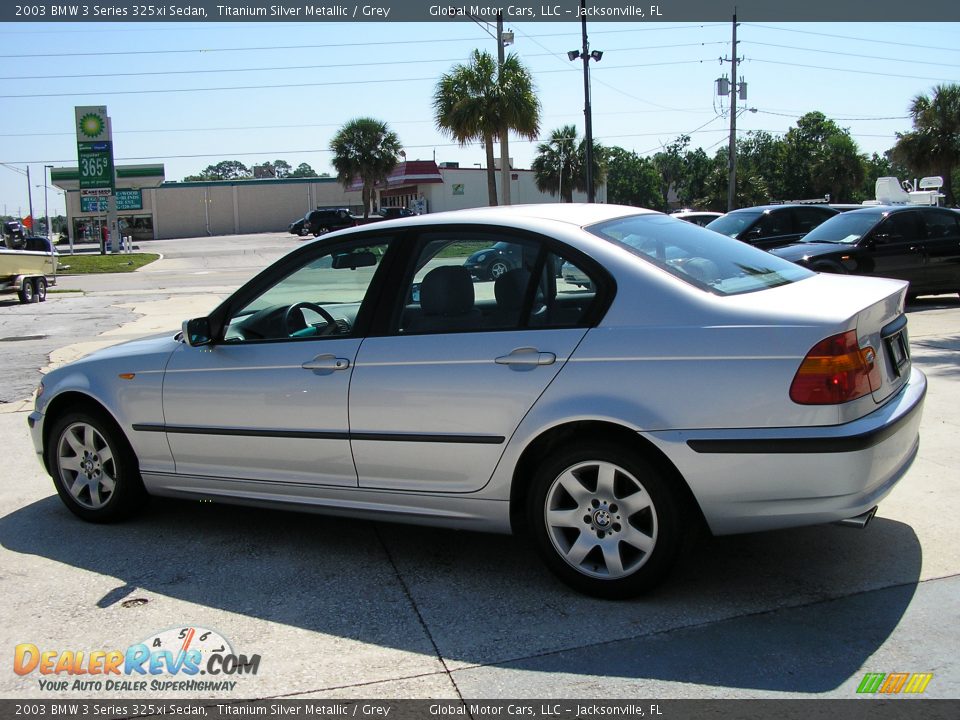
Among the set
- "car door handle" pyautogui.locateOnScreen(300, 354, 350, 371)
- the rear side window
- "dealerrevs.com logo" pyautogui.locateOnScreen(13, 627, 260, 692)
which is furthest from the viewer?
the rear side window

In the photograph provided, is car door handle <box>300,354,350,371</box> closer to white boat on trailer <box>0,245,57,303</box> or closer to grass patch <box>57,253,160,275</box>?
white boat on trailer <box>0,245,57,303</box>

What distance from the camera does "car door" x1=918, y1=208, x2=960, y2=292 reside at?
13.1 meters

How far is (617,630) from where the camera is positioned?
11.3ft

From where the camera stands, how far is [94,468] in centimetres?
496

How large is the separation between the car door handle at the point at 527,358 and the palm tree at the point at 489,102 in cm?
2944

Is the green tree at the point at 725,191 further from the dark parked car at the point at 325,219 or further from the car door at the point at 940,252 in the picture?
the car door at the point at 940,252

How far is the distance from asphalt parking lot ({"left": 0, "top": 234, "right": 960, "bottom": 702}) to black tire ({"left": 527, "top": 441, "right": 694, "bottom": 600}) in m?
0.14

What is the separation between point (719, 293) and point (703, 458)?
72 centimetres

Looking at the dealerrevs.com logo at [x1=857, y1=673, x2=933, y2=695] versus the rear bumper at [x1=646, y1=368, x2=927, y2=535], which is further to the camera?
the rear bumper at [x1=646, y1=368, x2=927, y2=535]

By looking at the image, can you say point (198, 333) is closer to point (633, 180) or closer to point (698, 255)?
point (698, 255)

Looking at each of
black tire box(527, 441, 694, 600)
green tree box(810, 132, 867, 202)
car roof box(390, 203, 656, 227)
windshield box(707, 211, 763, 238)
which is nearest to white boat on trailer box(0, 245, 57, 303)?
windshield box(707, 211, 763, 238)

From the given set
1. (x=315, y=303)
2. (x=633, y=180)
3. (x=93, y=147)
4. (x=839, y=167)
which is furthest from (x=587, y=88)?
(x=633, y=180)

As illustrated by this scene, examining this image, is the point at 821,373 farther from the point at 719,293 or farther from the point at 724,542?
the point at 724,542

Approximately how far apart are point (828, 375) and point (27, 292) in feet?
65.2
